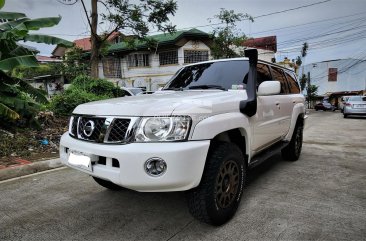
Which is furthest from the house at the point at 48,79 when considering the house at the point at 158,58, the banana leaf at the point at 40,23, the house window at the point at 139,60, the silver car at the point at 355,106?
the banana leaf at the point at 40,23

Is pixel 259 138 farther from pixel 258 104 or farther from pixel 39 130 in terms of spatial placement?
pixel 39 130

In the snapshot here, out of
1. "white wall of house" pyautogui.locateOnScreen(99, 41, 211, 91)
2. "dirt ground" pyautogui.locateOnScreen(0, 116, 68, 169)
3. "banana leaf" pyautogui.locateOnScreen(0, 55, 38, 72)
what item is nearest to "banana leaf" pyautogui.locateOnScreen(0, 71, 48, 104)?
"dirt ground" pyautogui.locateOnScreen(0, 116, 68, 169)

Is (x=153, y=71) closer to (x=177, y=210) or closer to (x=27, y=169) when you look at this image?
(x=27, y=169)

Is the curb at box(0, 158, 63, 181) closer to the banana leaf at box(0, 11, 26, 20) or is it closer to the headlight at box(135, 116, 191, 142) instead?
the headlight at box(135, 116, 191, 142)

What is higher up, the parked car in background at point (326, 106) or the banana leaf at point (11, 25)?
the banana leaf at point (11, 25)

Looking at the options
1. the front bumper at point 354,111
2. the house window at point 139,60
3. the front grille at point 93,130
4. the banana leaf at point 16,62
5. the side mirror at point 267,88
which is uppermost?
the house window at point 139,60

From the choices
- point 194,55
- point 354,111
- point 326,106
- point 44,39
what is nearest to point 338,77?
point 326,106

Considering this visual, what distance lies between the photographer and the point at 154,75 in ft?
90.1

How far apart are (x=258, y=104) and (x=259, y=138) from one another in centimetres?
43

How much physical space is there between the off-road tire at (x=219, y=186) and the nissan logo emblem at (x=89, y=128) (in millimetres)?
1099

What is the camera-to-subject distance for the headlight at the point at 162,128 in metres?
2.59

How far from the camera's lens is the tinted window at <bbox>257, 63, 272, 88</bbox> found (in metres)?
4.07

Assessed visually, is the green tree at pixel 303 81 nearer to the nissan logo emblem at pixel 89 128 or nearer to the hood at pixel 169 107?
the hood at pixel 169 107

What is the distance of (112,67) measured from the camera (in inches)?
1188
